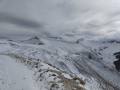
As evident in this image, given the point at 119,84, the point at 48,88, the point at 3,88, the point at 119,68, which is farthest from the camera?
the point at 119,68

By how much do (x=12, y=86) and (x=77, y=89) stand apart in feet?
26.3

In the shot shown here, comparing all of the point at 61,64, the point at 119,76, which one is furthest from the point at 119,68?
the point at 61,64

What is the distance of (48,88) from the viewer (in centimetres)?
803

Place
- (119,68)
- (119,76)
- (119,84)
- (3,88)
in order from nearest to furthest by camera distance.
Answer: (3,88)
(119,84)
(119,76)
(119,68)

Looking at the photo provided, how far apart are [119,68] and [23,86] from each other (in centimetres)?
20084

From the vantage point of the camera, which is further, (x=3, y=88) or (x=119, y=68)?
(x=119, y=68)

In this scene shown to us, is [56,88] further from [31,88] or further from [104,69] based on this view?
[104,69]

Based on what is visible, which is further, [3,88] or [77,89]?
[77,89]

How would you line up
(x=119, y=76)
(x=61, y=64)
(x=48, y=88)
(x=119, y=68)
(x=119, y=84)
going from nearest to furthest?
(x=48, y=88), (x=61, y=64), (x=119, y=84), (x=119, y=76), (x=119, y=68)

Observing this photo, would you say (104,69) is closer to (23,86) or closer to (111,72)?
(111,72)

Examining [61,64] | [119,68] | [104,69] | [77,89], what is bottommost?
[119,68]

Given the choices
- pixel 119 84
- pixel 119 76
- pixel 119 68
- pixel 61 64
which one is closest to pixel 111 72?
pixel 119 76

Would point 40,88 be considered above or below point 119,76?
above

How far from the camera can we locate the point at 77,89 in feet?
26.6
